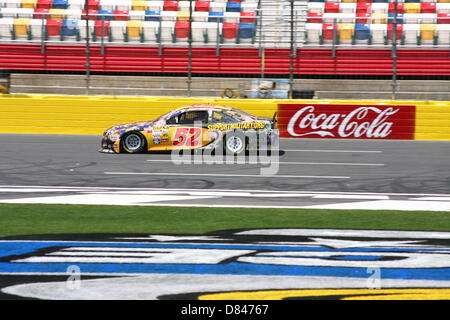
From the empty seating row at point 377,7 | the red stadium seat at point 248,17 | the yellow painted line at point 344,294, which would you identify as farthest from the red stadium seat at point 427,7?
the yellow painted line at point 344,294

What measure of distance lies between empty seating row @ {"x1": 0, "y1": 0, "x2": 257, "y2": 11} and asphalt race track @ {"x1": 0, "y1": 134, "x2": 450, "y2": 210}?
12.4 metres

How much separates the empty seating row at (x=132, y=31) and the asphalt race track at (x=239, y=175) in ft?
28.1

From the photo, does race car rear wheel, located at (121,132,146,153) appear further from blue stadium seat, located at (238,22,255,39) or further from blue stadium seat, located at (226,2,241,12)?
blue stadium seat, located at (226,2,241,12)

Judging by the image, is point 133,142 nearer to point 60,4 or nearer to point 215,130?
point 215,130

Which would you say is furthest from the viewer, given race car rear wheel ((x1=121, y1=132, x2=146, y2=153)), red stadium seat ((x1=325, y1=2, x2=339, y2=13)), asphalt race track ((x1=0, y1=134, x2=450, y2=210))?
red stadium seat ((x1=325, y1=2, x2=339, y2=13))

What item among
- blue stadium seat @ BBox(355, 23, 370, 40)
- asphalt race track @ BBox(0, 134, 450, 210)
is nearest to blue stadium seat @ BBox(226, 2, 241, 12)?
blue stadium seat @ BBox(355, 23, 370, 40)

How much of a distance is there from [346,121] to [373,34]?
23.1ft

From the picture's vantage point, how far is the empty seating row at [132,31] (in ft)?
91.6

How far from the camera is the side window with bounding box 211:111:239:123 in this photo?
58.9 feet

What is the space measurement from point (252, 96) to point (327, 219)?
41.8 feet

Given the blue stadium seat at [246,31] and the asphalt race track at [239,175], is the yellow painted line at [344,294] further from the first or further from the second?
the blue stadium seat at [246,31]

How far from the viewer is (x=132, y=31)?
Answer: 93.1 feet

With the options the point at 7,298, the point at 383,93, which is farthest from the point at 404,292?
→ the point at 383,93

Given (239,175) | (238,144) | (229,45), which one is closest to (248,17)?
(229,45)
